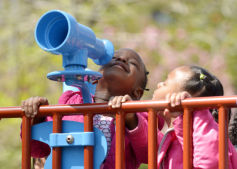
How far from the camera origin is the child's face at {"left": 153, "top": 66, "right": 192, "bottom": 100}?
2938 millimetres

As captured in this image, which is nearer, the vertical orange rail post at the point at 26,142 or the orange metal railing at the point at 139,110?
the orange metal railing at the point at 139,110

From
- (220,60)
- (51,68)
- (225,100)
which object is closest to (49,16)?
(225,100)

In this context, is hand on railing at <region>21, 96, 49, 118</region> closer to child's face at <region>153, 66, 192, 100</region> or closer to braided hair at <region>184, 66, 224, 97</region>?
child's face at <region>153, 66, 192, 100</region>

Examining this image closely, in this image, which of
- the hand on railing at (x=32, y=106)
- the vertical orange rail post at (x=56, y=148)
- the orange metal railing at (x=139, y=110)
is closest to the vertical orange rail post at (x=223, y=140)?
the orange metal railing at (x=139, y=110)

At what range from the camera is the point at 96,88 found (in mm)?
3443

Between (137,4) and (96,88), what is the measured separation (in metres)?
10.8

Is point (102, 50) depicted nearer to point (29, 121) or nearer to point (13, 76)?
point (29, 121)

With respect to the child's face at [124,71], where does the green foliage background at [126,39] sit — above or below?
above

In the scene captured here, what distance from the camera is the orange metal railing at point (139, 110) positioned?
227cm

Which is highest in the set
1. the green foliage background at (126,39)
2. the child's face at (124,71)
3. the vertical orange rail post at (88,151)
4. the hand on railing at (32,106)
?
the green foliage background at (126,39)

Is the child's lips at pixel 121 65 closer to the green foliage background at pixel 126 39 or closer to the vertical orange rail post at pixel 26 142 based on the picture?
the vertical orange rail post at pixel 26 142

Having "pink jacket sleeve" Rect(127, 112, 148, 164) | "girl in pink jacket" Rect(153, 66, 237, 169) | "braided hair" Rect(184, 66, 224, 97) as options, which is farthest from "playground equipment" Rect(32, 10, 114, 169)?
"braided hair" Rect(184, 66, 224, 97)

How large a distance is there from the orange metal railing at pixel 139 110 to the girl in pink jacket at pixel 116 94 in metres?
0.12

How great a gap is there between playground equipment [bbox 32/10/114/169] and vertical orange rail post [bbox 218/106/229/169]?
24.0 inches
